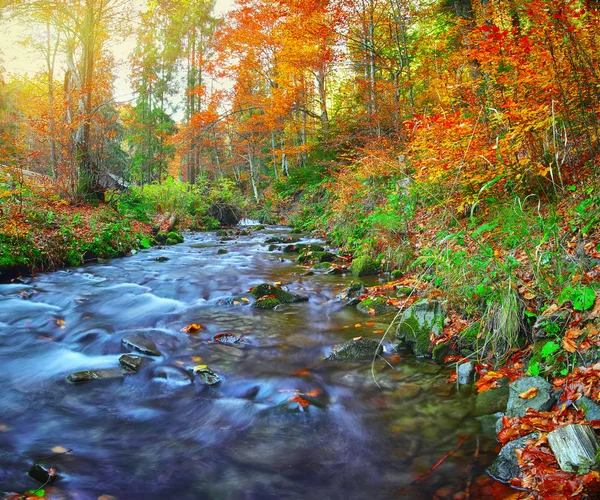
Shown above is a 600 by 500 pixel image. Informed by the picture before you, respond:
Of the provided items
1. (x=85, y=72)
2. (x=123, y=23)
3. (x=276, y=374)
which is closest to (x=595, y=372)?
(x=276, y=374)

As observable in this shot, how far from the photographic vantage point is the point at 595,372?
2.40 meters

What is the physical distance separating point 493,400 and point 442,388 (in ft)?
1.46

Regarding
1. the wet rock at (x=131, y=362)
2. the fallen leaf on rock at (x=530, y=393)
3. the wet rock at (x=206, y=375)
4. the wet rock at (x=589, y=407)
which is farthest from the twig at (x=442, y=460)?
the wet rock at (x=131, y=362)

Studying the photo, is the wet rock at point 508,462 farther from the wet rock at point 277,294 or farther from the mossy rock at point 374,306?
the wet rock at point 277,294

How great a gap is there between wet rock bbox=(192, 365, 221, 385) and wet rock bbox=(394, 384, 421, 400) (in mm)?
1683

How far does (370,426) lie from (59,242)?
26.0ft

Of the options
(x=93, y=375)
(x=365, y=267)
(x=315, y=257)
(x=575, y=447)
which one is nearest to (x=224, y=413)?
(x=93, y=375)

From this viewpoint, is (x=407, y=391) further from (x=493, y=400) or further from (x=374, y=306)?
(x=374, y=306)

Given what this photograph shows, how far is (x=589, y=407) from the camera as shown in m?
2.22

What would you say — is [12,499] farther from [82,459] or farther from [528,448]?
[528,448]

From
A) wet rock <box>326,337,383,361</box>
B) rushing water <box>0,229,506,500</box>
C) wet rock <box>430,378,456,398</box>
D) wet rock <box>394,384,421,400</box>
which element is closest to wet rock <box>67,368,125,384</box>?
rushing water <box>0,229,506,500</box>

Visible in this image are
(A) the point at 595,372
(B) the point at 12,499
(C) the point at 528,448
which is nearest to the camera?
(B) the point at 12,499

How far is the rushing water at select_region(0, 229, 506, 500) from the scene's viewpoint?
237 cm

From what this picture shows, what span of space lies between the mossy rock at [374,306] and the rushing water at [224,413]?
0.72 feet
